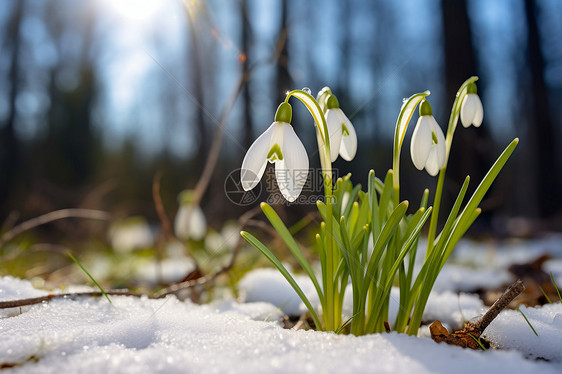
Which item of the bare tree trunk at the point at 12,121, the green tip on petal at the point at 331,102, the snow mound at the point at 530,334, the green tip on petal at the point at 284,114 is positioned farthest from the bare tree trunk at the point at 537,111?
the bare tree trunk at the point at 12,121

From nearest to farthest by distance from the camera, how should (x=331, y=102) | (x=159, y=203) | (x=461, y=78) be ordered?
(x=331, y=102)
(x=159, y=203)
(x=461, y=78)

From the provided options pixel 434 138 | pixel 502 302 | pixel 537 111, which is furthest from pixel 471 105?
pixel 537 111

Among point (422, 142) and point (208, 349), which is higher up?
point (422, 142)

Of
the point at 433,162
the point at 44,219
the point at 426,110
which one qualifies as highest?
the point at 426,110

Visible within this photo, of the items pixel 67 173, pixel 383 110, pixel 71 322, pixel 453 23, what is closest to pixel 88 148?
pixel 67 173

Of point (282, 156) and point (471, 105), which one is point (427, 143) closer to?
point (471, 105)

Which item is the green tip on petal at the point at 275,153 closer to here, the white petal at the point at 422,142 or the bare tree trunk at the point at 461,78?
the white petal at the point at 422,142
